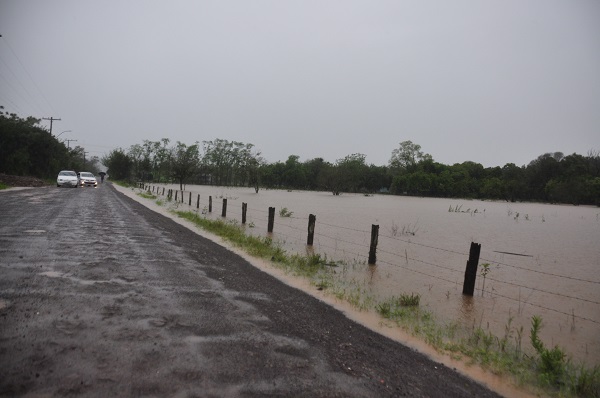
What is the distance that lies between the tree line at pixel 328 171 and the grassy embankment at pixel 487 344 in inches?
1651

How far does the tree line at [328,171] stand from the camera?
41375mm

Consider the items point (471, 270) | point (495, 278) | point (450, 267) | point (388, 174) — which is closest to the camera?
point (471, 270)

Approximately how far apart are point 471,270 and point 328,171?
2996 inches

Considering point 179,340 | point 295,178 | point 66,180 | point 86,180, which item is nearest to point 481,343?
point 179,340

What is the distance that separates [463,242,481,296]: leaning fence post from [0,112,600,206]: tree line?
43.6m

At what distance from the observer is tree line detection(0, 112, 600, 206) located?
4138cm

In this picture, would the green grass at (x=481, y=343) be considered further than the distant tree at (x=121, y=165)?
No

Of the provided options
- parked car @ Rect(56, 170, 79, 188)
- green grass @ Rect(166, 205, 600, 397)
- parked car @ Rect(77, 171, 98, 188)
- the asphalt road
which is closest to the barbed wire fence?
green grass @ Rect(166, 205, 600, 397)

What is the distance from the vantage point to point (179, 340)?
11.6 feet

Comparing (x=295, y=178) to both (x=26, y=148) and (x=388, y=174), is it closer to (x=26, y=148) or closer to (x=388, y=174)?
(x=388, y=174)

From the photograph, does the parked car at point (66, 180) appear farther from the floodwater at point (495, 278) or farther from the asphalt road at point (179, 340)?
the asphalt road at point (179, 340)

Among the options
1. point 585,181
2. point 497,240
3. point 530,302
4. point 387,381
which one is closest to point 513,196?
point 585,181

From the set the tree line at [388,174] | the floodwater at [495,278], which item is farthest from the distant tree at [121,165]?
the floodwater at [495,278]

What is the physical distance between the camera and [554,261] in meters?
11.5
